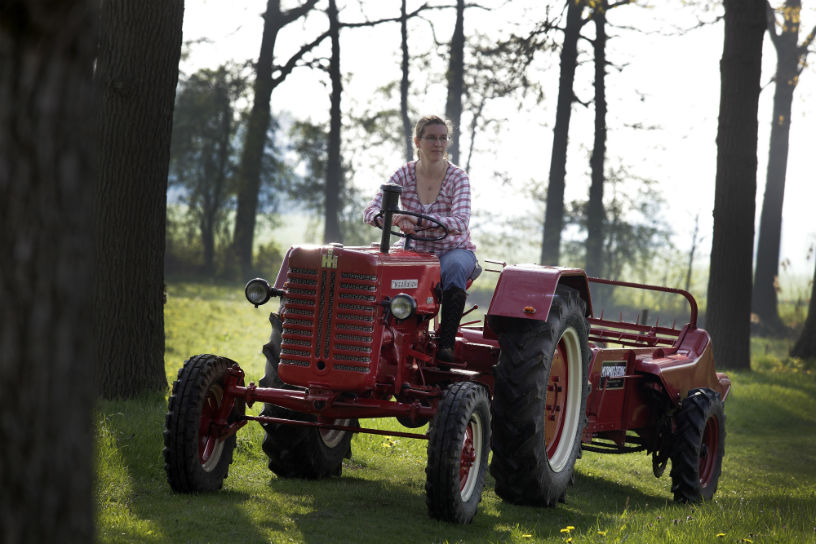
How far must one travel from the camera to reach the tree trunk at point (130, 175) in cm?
761

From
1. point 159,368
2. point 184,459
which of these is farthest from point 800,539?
point 159,368

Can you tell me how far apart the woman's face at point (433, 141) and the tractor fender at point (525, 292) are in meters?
0.84

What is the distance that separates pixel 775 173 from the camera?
2556cm

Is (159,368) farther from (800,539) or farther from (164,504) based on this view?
(800,539)

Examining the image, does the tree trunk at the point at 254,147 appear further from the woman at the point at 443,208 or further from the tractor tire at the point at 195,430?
the tractor tire at the point at 195,430

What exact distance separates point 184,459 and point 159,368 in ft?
9.60

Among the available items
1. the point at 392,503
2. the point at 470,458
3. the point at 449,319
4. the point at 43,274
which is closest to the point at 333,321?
the point at 449,319

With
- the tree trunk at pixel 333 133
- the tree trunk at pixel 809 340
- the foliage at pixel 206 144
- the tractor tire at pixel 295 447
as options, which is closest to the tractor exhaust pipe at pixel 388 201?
the tractor tire at pixel 295 447

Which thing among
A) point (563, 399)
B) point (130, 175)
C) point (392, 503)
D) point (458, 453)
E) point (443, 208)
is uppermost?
point (130, 175)

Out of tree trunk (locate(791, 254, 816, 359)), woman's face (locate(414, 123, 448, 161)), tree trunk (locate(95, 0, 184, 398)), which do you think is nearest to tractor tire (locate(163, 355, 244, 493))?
woman's face (locate(414, 123, 448, 161))

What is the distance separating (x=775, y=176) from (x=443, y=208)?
21657mm

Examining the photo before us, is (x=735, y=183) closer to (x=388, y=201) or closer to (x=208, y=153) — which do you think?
(x=388, y=201)

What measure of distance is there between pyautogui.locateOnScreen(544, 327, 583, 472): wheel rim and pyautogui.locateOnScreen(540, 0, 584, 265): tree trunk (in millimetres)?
16662

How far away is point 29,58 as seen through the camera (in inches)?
80.8
